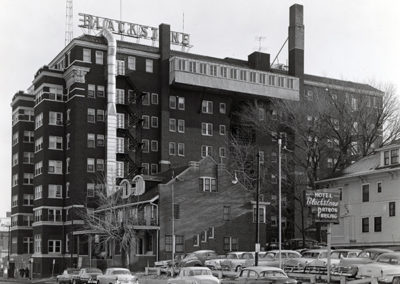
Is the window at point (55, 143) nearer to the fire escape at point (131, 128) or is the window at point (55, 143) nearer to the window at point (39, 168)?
the window at point (39, 168)

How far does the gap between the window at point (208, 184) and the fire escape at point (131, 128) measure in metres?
20.7

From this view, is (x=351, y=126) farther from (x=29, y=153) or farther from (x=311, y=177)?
(x=29, y=153)

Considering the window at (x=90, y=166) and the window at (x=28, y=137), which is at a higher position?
the window at (x=28, y=137)

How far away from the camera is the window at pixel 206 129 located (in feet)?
314

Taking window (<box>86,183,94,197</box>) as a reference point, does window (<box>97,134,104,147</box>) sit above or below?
above

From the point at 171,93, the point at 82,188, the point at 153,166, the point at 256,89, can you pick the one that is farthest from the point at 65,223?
the point at 256,89

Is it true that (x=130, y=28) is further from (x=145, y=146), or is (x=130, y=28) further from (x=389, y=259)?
(x=389, y=259)

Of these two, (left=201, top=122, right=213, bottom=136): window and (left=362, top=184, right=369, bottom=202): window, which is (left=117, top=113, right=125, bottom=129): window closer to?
(left=201, top=122, right=213, bottom=136): window

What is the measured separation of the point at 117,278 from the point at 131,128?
50.1m

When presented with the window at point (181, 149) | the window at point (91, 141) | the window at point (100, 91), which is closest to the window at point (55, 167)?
the window at point (91, 141)

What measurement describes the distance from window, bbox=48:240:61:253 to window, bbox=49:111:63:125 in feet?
52.0

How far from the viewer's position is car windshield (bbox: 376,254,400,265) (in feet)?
110

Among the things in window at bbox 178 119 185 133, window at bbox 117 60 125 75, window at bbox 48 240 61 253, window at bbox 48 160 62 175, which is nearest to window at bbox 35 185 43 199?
window at bbox 48 160 62 175

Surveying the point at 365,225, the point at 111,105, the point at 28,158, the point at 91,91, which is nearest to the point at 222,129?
the point at 111,105
